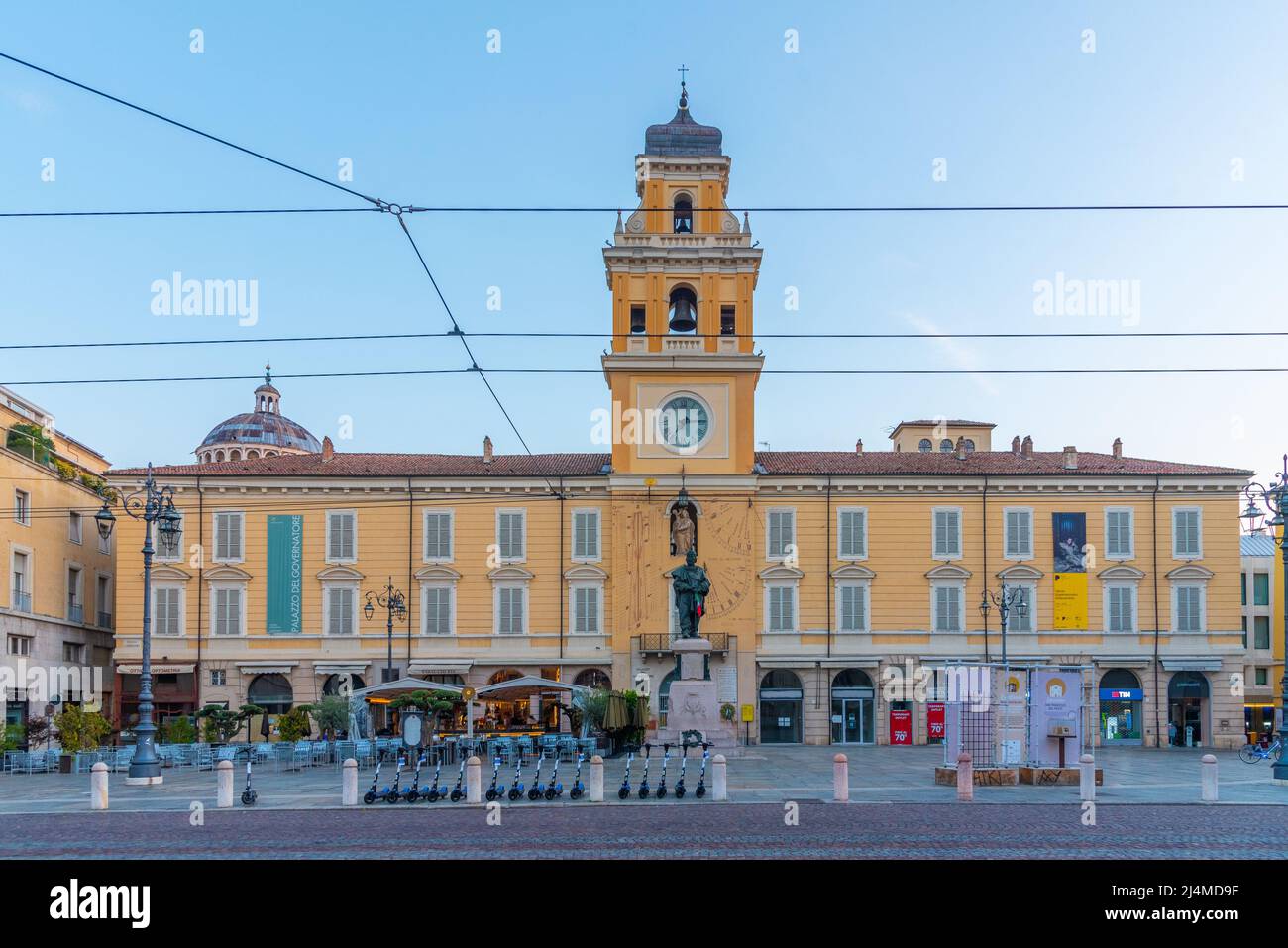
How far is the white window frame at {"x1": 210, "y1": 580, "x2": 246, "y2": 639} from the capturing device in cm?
5034

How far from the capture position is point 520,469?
170 ft

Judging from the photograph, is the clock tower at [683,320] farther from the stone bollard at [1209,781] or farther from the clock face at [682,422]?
the stone bollard at [1209,781]

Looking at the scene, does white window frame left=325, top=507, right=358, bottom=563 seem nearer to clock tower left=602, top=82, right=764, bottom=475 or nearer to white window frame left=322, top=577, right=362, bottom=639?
white window frame left=322, top=577, right=362, bottom=639

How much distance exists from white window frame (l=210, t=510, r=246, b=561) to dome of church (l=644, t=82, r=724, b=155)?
2027cm

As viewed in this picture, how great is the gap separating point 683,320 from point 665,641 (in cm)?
1195

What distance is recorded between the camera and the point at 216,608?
50438 millimetres

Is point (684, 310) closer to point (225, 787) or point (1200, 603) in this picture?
point (1200, 603)

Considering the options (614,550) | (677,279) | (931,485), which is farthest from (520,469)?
(931,485)

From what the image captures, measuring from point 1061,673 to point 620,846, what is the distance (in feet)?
44.0

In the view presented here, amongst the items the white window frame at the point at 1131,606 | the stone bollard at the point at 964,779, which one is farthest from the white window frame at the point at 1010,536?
the stone bollard at the point at 964,779

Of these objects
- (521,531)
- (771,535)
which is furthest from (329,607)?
(771,535)
